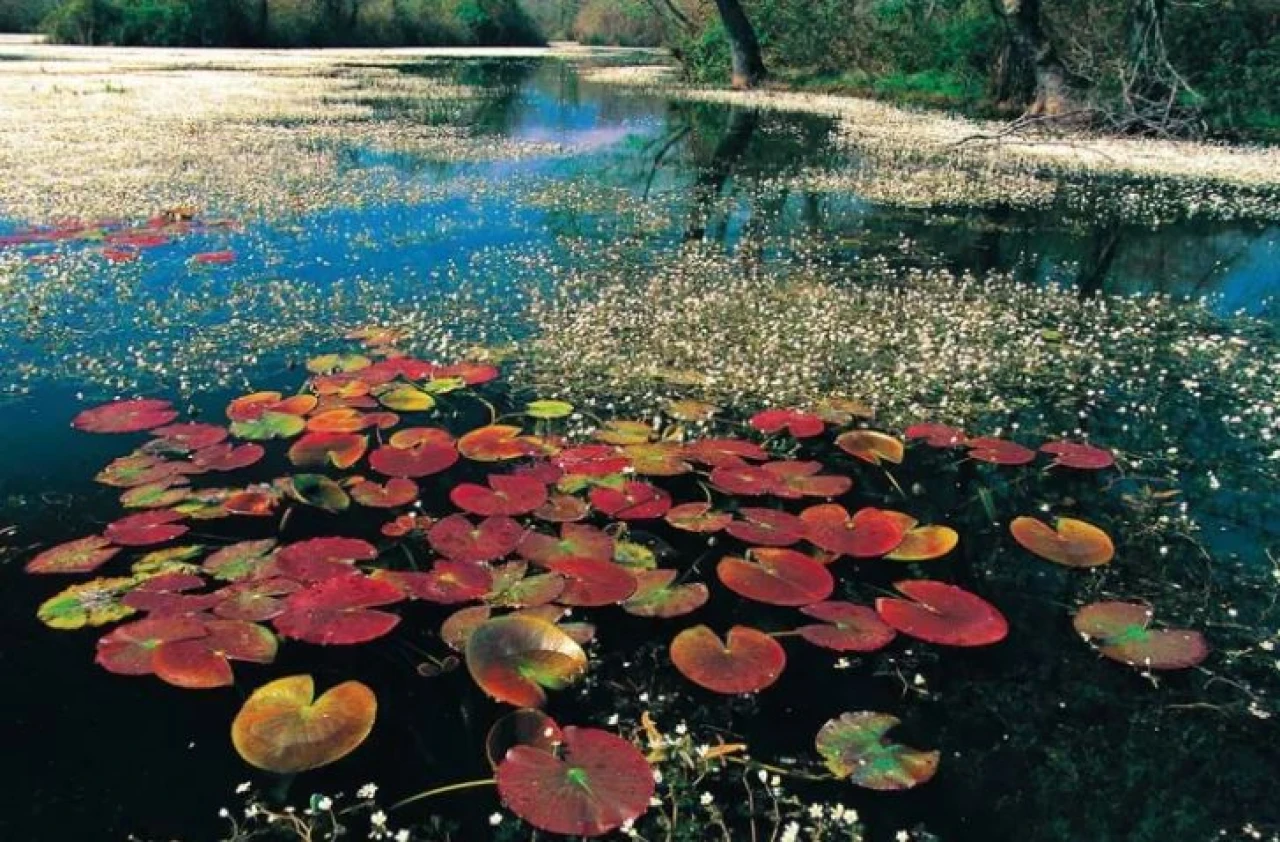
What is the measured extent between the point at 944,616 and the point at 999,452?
64.4 inches

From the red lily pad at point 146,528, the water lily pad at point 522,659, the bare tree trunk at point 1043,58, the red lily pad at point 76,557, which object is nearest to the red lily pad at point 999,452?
the water lily pad at point 522,659

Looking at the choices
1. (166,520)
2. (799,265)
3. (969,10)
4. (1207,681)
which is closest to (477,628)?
(166,520)

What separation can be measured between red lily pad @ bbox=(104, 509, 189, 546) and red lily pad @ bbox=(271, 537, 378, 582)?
0.48 m

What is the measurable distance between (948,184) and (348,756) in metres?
12.3

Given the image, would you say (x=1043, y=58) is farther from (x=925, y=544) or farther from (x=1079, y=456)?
(x=925, y=544)

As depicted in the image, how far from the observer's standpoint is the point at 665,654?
304 cm

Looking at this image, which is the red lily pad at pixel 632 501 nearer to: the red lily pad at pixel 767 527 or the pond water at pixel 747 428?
the pond water at pixel 747 428

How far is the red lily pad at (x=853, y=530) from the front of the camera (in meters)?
3.66

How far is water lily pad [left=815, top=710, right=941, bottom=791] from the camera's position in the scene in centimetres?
250

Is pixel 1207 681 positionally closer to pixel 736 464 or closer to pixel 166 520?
pixel 736 464

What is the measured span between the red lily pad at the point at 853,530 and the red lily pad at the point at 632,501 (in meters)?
0.62

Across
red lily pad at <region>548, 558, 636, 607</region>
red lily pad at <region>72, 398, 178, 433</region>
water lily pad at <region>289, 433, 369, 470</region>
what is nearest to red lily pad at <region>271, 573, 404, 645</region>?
red lily pad at <region>548, 558, 636, 607</region>

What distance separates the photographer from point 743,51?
102 feet

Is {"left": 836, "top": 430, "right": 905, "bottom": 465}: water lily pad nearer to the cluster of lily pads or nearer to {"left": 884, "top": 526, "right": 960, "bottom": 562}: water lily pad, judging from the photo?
the cluster of lily pads
